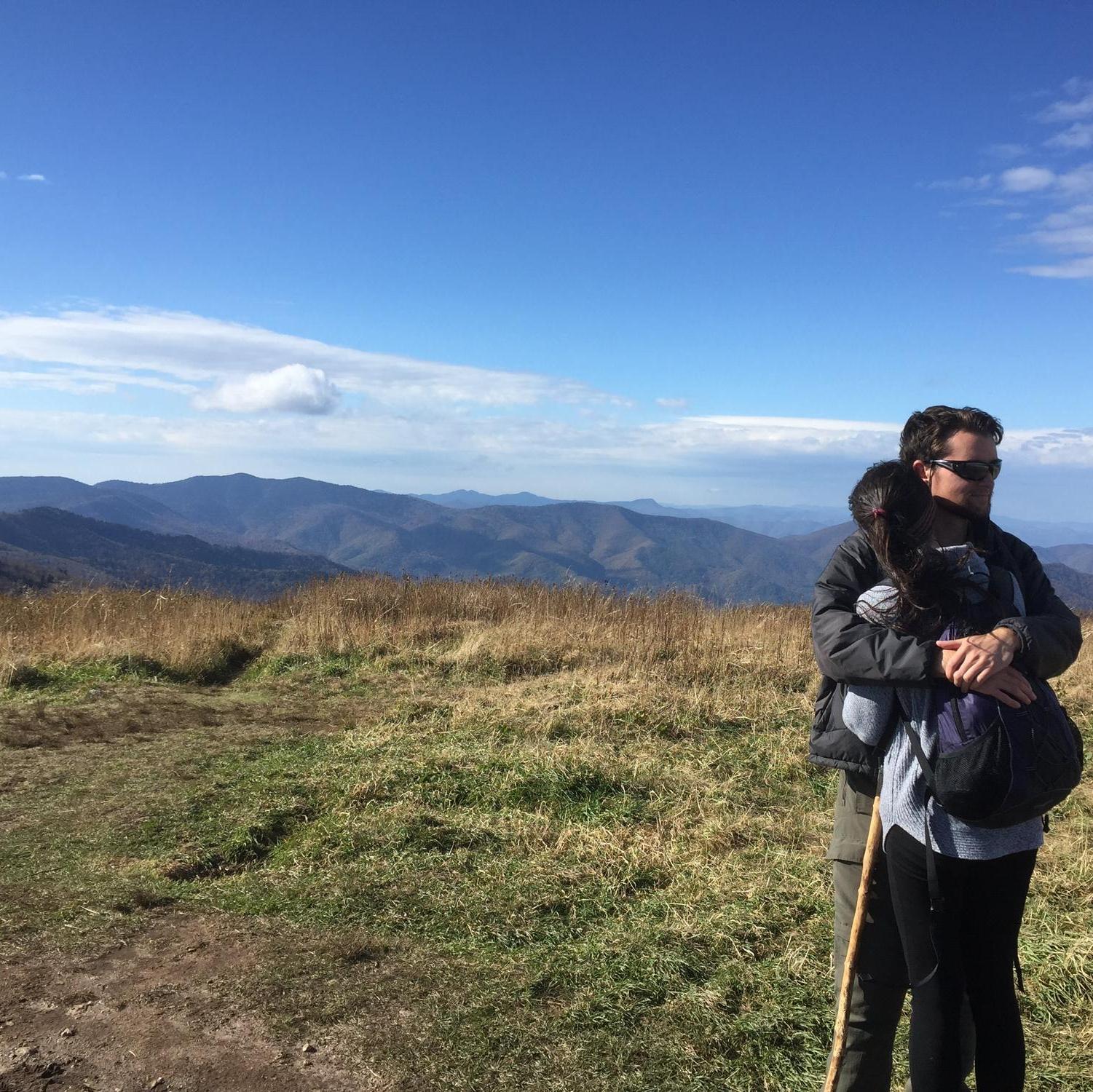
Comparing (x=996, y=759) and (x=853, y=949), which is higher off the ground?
(x=996, y=759)

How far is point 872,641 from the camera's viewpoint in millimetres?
1870

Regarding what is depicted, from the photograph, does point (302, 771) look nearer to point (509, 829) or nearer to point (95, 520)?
point (509, 829)

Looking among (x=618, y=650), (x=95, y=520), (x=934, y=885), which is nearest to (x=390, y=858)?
(x=934, y=885)

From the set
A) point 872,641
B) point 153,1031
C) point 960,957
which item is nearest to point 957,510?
point 872,641

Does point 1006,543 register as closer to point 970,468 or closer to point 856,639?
point 970,468

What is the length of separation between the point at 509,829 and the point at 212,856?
5.07 ft

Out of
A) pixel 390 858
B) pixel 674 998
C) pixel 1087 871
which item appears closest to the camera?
pixel 674 998

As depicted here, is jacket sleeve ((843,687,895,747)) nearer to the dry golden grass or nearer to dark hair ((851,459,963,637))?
dark hair ((851,459,963,637))

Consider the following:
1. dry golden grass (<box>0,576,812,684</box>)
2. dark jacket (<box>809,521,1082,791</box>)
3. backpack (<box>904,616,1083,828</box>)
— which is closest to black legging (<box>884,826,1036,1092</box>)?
backpack (<box>904,616,1083,828</box>)

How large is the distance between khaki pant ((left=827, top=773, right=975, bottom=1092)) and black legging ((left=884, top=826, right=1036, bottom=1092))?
0.50ft

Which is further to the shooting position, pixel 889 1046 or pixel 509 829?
pixel 509 829

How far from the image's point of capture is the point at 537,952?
10.8 feet

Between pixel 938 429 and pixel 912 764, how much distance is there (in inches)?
33.4

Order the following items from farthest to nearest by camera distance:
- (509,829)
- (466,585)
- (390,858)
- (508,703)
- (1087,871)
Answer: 1. (466,585)
2. (508,703)
3. (509,829)
4. (390,858)
5. (1087,871)
